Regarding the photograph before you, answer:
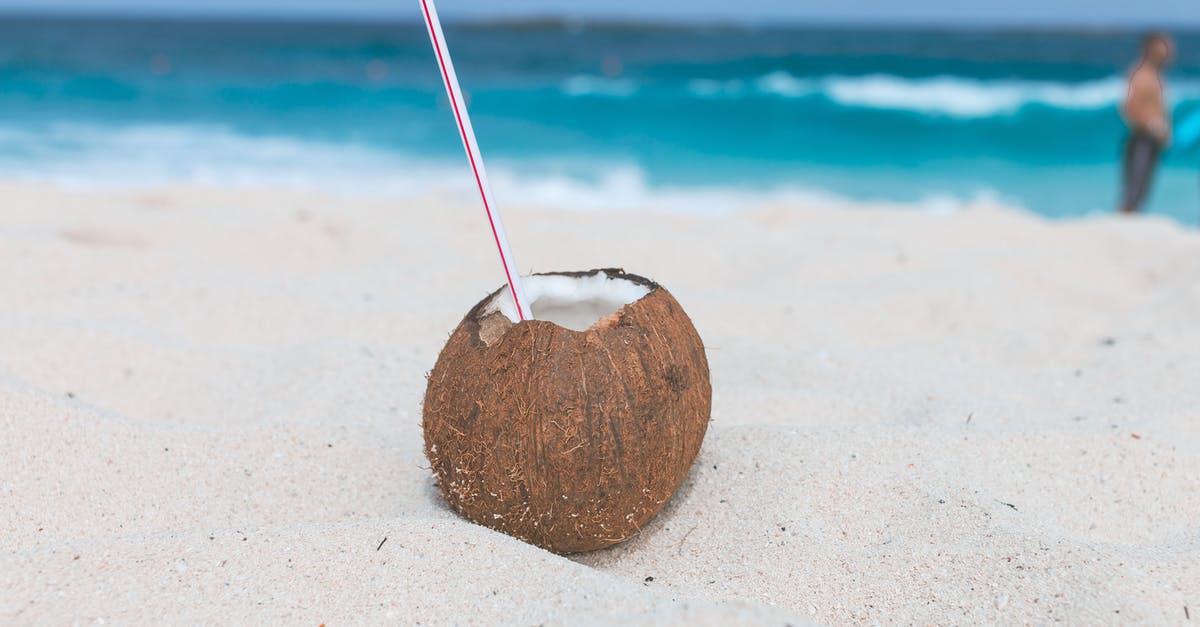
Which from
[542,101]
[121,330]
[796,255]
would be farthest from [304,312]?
[542,101]

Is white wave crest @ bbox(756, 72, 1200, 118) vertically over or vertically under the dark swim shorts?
under

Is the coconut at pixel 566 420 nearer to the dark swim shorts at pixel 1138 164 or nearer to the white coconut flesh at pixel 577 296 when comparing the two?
the white coconut flesh at pixel 577 296

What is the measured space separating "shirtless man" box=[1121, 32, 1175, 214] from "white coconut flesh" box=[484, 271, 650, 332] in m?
6.00

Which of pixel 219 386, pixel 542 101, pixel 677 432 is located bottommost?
pixel 542 101

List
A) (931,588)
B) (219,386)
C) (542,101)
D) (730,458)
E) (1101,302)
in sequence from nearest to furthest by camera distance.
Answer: (931,588) → (730,458) → (219,386) → (1101,302) → (542,101)

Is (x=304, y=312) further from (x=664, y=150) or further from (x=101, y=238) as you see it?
(x=664, y=150)

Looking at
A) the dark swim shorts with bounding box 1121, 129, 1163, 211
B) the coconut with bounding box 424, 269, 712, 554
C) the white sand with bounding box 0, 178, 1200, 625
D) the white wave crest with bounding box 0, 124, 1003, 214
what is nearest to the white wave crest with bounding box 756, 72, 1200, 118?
the white wave crest with bounding box 0, 124, 1003, 214

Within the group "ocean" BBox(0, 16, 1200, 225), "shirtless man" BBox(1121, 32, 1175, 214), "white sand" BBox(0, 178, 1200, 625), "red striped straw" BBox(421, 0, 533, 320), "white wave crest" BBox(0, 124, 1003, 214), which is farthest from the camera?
"ocean" BBox(0, 16, 1200, 225)

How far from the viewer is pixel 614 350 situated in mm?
2094

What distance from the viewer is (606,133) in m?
13.0

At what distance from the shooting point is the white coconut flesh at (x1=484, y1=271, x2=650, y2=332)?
2361mm

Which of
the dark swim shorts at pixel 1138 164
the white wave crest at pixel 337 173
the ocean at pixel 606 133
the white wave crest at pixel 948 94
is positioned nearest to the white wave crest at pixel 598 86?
the ocean at pixel 606 133

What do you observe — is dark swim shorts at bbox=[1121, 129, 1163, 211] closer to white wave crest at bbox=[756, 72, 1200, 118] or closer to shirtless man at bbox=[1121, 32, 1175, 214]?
shirtless man at bbox=[1121, 32, 1175, 214]

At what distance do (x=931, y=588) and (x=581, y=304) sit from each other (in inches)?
41.3
